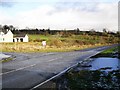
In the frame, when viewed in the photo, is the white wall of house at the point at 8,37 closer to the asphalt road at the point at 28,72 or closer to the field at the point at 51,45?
the field at the point at 51,45

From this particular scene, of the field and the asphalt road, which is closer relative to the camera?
the asphalt road

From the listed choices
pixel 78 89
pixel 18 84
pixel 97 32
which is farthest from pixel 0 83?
pixel 97 32

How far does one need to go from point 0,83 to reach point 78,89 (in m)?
3.93

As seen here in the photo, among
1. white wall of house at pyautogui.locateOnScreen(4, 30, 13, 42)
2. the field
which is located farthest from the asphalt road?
white wall of house at pyautogui.locateOnScreen(4, 30, 13, 42)

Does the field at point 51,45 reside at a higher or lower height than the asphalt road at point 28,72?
lower

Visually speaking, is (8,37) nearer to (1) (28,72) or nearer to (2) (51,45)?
(2) (51,45)

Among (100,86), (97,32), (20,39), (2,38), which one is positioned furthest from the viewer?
(97,32)

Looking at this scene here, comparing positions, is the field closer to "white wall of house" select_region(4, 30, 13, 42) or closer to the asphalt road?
"white wall of house" select_region(4, 30, 13, 42)

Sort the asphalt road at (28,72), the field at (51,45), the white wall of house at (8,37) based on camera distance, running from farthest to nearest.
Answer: the white wall of house at (8,37) → the field at (51,45) → the asphalt road at (28,72)

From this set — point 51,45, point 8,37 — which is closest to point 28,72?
point 51,45

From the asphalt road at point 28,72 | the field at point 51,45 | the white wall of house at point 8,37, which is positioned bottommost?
the field at point 51,45

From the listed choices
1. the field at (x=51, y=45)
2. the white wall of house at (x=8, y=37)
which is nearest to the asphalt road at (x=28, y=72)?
the field at (x=51, y=45)

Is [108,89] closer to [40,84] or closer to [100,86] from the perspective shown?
[100,86]

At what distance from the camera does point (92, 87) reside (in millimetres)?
12906
